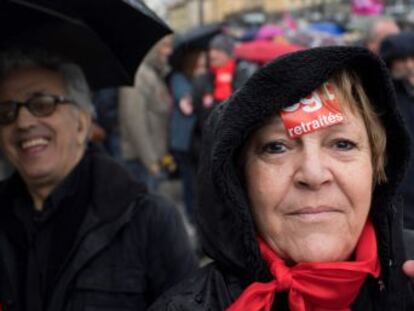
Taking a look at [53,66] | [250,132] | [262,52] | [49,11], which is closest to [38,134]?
[53,66]

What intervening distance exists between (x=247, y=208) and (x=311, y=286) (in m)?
0.26

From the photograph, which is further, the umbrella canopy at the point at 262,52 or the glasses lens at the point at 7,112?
the umbrella canopy at the point at 262,52

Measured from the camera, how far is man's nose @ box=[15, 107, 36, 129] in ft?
7.78

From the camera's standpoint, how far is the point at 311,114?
1667 millimetres

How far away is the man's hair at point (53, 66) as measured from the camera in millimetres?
2449

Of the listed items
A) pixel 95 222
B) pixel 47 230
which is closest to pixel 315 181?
pixel 95 222

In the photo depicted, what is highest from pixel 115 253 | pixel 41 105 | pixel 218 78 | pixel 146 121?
pixel 41 105

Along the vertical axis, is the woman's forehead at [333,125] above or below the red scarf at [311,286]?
above

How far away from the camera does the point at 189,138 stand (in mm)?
6094

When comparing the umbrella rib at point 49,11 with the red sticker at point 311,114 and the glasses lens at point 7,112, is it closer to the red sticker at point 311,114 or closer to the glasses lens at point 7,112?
the glasses lens at point 7,112

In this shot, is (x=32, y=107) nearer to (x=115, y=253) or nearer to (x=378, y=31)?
(x=115, y=253)

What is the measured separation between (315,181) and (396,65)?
3.26 m

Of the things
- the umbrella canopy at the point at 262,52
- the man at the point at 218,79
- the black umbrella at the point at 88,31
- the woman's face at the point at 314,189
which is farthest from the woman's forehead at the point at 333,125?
the umbrella canopy at the point at 262,52

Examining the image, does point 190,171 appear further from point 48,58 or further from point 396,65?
point 48,58
